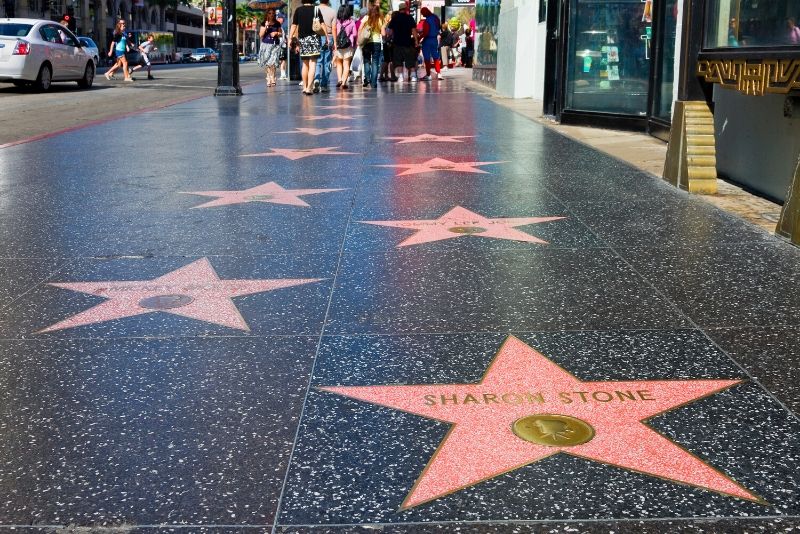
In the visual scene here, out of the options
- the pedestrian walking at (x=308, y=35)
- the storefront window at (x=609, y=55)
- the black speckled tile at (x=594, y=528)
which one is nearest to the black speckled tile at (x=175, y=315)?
the black speckled tile at (x=594, y=528)

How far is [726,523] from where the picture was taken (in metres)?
2.15

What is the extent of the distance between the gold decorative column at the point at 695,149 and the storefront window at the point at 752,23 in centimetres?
55

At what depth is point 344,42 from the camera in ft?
70.3

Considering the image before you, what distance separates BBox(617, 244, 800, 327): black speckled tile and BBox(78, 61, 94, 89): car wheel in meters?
21.9

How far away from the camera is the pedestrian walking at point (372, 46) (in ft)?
77.1

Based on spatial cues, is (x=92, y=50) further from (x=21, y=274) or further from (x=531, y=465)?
(x=531, y=465)

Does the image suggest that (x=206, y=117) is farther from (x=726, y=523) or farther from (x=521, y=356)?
(x=726, y=523)

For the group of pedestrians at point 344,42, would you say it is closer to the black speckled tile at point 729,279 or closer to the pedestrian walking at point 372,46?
the pedestrian walking at point 372,46

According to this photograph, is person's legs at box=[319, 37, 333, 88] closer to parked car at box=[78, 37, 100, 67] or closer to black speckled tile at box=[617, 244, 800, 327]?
parked car at box=[78, 37, 100, 67]

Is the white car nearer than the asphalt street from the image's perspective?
Answer: No

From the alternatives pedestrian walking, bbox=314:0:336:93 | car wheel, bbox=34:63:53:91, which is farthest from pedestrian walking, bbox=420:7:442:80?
car wheel, bbox=34:63:53:91

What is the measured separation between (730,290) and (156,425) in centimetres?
270

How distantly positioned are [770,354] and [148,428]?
217cm

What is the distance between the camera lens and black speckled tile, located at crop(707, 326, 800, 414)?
3008 millimetres
